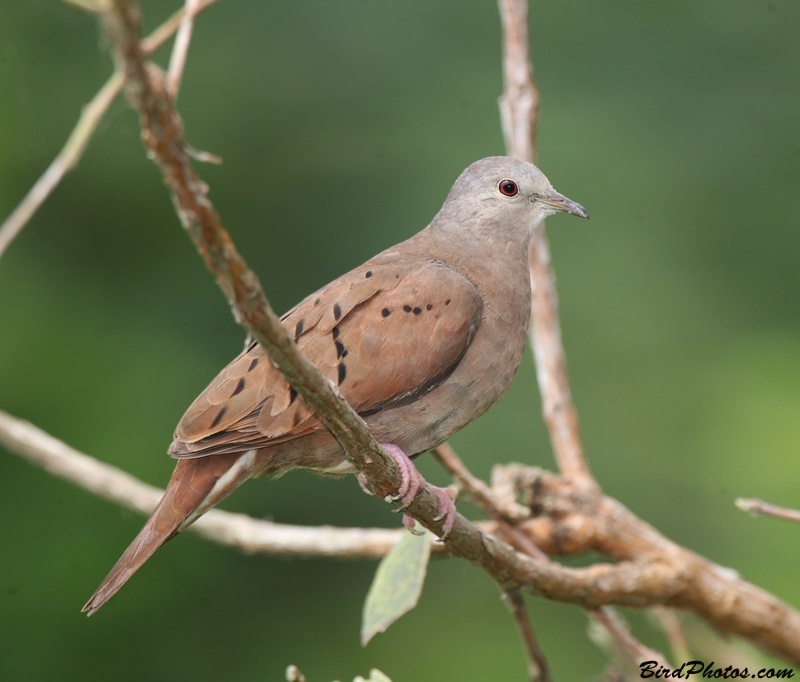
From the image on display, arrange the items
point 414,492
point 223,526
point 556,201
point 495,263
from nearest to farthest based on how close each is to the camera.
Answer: point 414,492 < point 495,263 < point 556,201 < point 223,526

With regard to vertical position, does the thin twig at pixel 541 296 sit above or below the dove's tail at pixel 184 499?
above

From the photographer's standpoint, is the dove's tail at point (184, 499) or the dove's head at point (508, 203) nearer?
the dove's tail at point (184, 499)

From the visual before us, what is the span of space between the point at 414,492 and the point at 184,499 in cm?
57

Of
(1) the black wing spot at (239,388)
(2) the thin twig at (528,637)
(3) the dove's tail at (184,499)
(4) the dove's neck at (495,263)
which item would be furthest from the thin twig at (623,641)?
(1) the black wing spot at (239,388)

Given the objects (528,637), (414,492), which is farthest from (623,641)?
(414,492)

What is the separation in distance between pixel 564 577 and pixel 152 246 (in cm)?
332

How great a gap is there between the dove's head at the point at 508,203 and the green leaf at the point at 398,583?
3.07 ft

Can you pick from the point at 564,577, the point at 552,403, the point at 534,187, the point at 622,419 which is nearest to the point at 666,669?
the point at 564,577

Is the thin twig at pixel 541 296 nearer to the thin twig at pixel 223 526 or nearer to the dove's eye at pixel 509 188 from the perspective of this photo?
the dove's eye at pixel 509 188

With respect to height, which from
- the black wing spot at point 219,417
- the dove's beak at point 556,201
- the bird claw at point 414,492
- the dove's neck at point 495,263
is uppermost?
the dove's beak at point 556,201

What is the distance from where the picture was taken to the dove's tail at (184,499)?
2.44m

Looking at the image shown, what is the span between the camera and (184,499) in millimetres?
2555

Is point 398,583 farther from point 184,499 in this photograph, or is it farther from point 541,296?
point 541,296

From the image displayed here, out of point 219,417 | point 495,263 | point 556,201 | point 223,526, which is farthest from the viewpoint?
point 223,526
